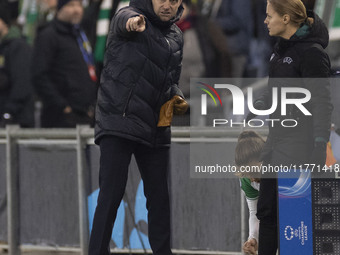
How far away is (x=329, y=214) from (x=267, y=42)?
23.0 feet

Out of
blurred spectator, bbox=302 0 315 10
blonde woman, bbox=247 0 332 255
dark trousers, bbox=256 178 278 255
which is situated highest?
blurred spectator, bbox=302 0 315 10

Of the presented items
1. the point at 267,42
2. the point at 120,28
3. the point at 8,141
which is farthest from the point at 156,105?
the point at 267,42

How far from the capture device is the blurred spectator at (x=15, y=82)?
1228 centimetres

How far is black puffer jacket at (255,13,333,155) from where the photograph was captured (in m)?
7.39

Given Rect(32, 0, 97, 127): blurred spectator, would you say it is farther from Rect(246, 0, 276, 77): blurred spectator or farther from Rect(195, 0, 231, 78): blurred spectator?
Rect(246, 0, 276, 77): blurred spectator

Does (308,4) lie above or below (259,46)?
below

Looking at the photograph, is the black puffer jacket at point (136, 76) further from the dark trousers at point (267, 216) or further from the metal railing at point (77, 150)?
the metal railing at point (77, 150)

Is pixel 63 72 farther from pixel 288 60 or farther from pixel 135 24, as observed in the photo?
pixel 288 60

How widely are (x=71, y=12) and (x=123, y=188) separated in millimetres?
4012

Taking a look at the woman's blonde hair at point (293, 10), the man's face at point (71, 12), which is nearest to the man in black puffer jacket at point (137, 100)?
the woman's blonde hair at point (293, 10)

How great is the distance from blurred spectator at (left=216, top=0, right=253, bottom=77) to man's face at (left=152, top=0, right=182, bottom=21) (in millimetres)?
6174

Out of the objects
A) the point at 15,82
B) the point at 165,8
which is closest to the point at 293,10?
the point at 165,8

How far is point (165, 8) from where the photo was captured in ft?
25.4

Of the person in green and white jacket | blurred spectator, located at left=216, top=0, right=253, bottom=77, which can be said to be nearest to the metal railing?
the person in green and white jacket
